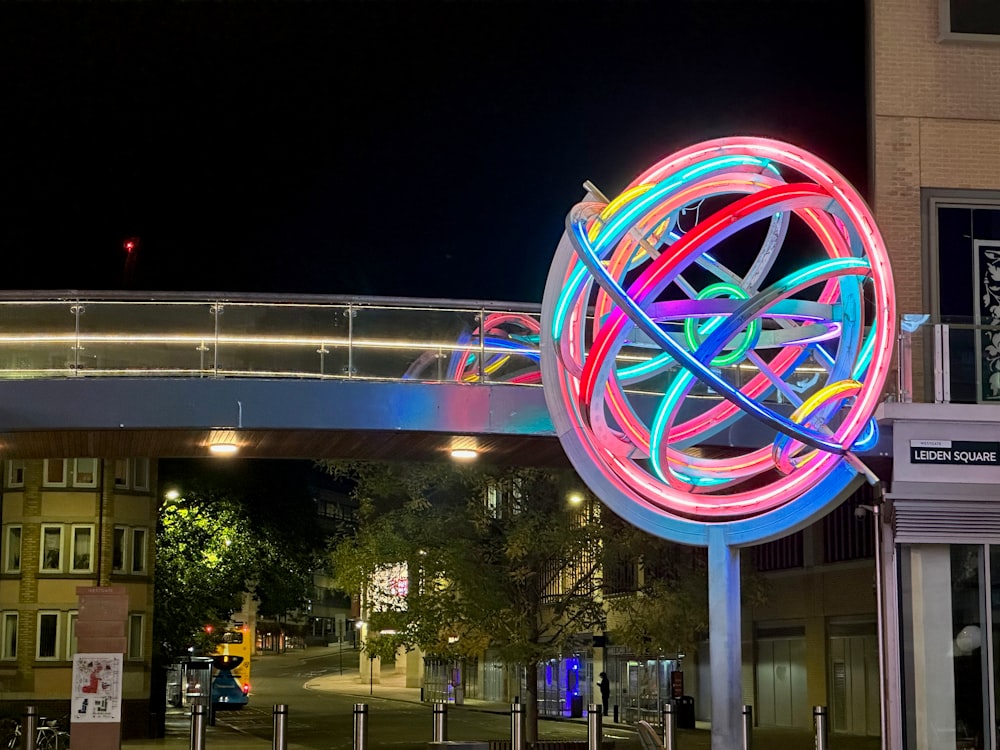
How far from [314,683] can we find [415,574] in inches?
2361

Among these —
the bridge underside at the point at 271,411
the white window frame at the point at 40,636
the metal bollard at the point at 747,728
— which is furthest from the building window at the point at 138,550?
the metal bollard at the point at 747,728

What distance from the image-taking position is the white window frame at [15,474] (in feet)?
116

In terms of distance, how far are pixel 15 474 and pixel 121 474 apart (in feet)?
8.40

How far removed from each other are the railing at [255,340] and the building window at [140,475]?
1526 cm

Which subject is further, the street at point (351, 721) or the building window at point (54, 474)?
the street at point (351, 721)

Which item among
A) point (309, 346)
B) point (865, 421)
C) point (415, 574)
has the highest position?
point (309, 346)

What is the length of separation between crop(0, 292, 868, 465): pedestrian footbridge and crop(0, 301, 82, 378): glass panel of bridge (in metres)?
0.02

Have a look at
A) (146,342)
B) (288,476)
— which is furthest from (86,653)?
(288,476)

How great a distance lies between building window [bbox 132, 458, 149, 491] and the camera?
35906 millimetres

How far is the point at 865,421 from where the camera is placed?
16156mm

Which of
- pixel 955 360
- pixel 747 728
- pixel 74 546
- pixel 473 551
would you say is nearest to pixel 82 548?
pixel 74 546

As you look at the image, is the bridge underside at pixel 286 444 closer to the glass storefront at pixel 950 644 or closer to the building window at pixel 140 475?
the glass storefront at pixel 950 644

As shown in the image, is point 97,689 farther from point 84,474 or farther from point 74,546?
point 84,474

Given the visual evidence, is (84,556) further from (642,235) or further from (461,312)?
(642,235)
